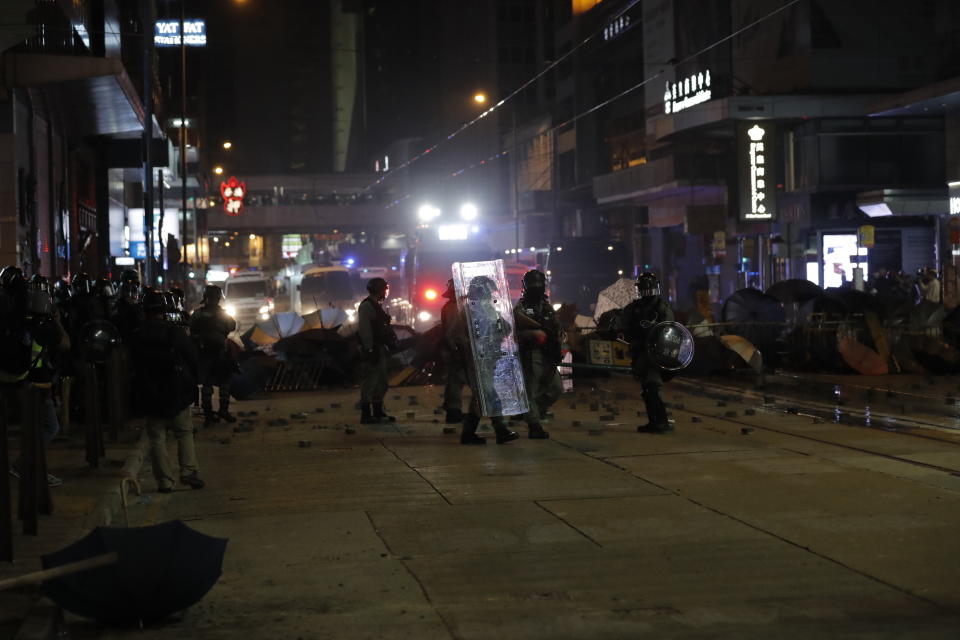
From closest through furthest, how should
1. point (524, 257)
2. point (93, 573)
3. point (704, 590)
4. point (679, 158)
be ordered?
point (93, 573)
point (704, 590)
point (679, 158)
point (524, 257)

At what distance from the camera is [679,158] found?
46.8m

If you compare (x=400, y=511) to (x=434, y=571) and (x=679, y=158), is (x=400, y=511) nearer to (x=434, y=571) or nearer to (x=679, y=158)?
(x=434, y=571)

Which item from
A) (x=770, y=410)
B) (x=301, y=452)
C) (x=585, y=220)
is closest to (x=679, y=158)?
(x=585, y=220)

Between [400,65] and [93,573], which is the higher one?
[400,65]

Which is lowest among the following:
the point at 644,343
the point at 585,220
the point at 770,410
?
the point at 770,410

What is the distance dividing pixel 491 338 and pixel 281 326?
10673mm

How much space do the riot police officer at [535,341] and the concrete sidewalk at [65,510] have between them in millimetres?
4224

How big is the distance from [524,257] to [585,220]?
15836 mm

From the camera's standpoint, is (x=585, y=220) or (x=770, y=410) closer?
(x=770, y=410)

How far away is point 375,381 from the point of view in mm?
15766

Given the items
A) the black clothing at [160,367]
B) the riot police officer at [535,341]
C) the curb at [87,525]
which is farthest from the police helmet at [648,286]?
the curb at [87,525]

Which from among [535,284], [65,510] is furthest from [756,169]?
[65,510]

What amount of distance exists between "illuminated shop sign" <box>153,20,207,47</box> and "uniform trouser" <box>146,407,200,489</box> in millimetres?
41610

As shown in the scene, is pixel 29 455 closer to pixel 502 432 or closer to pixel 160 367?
pixel 160 367
